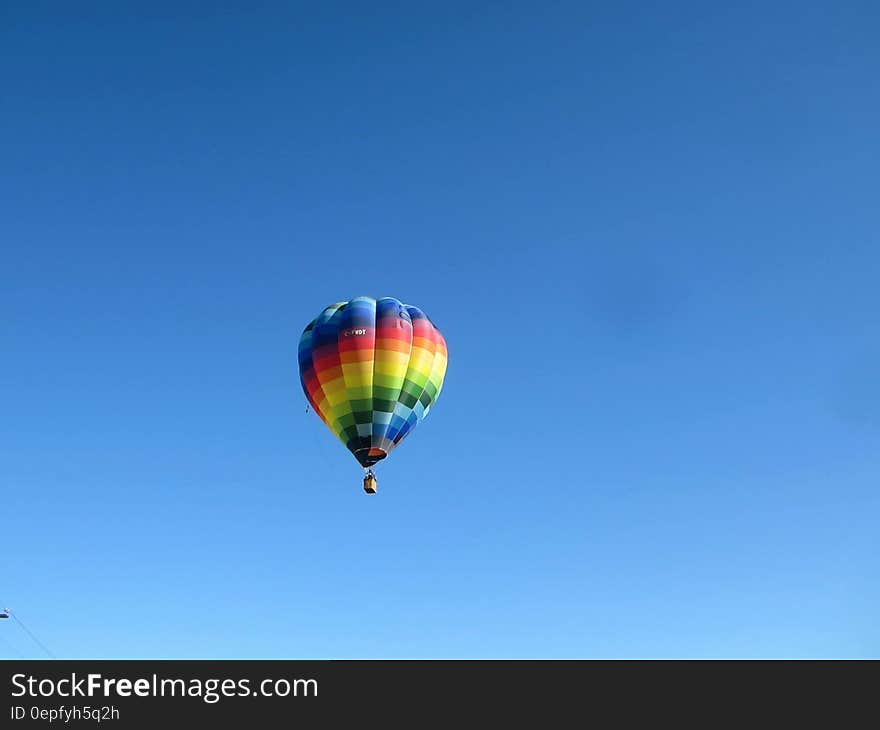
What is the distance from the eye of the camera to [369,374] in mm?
Answer: 59625

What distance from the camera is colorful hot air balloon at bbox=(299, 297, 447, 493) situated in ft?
196

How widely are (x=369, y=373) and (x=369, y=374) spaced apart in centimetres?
7

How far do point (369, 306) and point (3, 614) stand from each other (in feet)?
94.6

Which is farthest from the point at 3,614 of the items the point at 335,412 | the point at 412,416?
the point at 412,416

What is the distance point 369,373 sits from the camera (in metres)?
59.6

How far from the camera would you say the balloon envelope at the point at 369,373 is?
59719 mm

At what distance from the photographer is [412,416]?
61.7m
